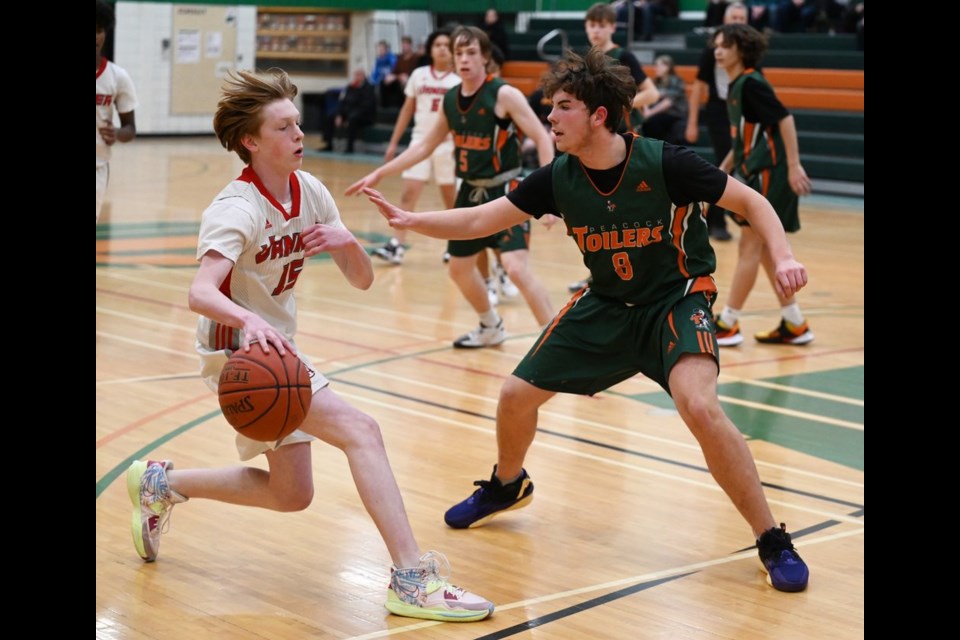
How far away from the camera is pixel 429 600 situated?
3.88m

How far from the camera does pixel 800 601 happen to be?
13.4 ft

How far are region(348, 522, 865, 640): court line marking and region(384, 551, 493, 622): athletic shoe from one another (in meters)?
0.04

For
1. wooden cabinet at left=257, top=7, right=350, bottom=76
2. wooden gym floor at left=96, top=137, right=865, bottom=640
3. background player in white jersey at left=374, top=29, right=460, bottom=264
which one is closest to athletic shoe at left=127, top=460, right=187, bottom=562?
wooden gym floor at left=96, top=137, right=865, bottom=640

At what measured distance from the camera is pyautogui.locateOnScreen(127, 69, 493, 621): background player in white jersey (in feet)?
12.7

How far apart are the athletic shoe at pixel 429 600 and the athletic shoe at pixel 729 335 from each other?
14.7 ft

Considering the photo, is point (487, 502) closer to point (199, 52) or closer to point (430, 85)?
point (430, 85)

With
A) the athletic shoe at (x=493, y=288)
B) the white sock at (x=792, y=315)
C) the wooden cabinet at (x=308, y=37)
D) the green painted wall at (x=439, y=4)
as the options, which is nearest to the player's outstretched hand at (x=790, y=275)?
the white sock at (x=792, y=315)

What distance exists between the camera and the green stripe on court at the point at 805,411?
5914mm

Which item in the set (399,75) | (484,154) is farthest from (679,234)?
(399,75)

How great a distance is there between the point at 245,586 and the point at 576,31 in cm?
1897
